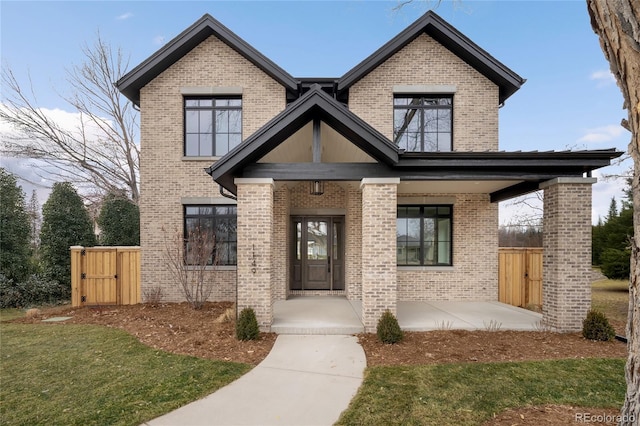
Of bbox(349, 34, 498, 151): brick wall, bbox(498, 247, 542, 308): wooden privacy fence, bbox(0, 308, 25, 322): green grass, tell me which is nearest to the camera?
bbox(0, 308, 25, 322): green grass

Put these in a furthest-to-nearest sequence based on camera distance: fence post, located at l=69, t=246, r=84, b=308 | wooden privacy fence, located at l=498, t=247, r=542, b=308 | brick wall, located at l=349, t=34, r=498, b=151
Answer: brick wall, located at l=349, t=34, r=498, b=151 < wooden privacy fence, located at l=498, t=247, r=542, b=308 < fence post, located at l=69, t=246, r=84, b=308

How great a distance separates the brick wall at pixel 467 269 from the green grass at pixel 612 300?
316 cm

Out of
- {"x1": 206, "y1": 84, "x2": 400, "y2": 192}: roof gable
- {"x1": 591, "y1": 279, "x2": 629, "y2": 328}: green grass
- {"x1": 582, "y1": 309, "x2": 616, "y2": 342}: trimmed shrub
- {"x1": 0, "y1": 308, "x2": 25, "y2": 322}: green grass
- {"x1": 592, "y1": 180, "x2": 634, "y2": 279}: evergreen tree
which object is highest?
{"x1": 206, "y1": 84, "x2": 400, "y2": 192}: roof gable

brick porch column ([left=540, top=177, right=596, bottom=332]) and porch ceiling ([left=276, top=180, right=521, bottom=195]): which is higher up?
porch ceiling ([left=276, top=180, right=521, bottom=195])

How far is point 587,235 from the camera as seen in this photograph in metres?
6.26

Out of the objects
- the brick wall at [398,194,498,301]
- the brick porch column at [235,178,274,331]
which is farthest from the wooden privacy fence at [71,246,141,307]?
the brick wall at [398,194,498,301]

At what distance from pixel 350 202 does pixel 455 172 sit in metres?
3.57

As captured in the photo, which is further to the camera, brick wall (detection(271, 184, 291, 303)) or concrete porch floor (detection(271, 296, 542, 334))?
brick wall (detection(271, 184, 291, 303))

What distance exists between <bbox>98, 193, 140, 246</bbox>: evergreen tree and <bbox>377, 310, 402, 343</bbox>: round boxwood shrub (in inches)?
427

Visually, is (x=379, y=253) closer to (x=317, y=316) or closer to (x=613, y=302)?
(x=317, y=316)

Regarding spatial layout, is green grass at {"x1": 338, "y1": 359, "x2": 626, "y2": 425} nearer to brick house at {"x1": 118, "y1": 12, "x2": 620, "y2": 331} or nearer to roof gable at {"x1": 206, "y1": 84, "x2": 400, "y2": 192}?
roof gable at {"x1": 206, "y1": 84, "x2": 400, "y2": 192}

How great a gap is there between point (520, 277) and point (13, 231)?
16.7 meters

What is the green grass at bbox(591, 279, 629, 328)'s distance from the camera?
8.70m

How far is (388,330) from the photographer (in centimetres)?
566
